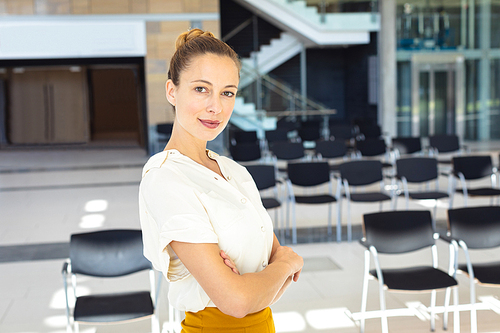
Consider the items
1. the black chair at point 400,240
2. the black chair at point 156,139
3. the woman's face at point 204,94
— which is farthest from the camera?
the black chair at point 156,139

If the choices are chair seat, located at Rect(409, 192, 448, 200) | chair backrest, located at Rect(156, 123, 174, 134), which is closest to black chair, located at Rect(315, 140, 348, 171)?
chair seat, located at Rect(409, 192, 448, 200)

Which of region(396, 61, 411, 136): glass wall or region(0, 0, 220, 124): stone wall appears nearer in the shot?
region(0, 0, 220, 124): stone wall

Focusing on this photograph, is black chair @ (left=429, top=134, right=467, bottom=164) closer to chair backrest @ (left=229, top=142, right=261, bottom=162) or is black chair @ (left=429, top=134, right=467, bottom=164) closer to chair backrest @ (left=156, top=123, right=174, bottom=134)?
chair backrest @ (left=229, top=142, right=261, bottom=162)

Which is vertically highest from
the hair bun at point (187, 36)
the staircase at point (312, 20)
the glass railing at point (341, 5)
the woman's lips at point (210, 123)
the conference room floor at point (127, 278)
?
the glass railing at point (341, 5)

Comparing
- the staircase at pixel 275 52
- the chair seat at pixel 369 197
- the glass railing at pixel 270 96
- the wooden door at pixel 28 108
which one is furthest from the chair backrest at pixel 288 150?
the wooden door at pixel 28 108

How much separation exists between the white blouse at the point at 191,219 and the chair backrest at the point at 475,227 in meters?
2.69

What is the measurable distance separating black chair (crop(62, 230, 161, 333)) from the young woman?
68.9 inches

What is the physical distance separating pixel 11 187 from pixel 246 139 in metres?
4.64

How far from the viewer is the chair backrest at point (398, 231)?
3393 millimetres

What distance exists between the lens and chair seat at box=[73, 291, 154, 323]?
8.87 ft

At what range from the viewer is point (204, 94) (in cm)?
117

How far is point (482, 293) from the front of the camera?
3.83 meters

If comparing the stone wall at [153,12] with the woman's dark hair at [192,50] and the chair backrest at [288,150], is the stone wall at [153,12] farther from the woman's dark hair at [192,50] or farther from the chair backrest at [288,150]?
the woman's dark hair at [192,50]

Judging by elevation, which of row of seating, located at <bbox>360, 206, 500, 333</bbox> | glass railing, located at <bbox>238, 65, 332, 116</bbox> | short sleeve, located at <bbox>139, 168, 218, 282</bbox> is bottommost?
row of seating, located at <bbox>360, 206, 500, 333</bbox>
